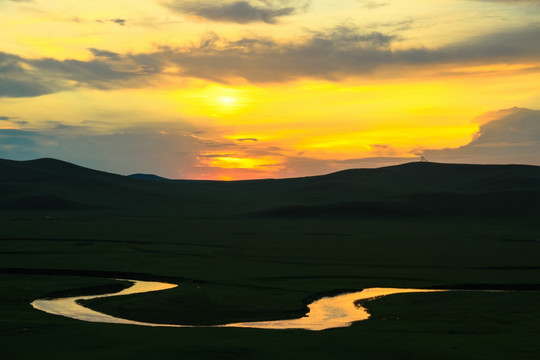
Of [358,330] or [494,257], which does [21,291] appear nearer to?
[358,330]

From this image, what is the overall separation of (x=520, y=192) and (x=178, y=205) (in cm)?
9815

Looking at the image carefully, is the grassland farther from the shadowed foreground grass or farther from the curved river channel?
the curved river channel

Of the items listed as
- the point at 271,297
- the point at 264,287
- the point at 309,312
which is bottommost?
the point at 309,312

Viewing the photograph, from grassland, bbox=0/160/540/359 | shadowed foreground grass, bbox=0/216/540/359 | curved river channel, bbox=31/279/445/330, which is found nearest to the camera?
shadowed foreground grass, bbox=0/216/540/359

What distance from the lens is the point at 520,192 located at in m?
182

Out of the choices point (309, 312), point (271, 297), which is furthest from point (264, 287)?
point (309, 312)

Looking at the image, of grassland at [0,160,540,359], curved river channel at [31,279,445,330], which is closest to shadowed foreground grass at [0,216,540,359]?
grassland at [0,160,540,359]

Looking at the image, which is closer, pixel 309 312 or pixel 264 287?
pixel 309 312

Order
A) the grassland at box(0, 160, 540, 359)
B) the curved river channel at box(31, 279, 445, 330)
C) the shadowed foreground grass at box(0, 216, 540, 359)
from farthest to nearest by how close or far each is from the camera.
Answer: the curved river channel at box(31, 279, 445, 330)
the grassland at box(0, 160, 540, 359)
the shadowed foreground grass at box(0, 216, 540, 359)

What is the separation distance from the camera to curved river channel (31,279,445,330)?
3378 cm

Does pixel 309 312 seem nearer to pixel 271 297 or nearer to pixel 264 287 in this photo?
pixel 271 297

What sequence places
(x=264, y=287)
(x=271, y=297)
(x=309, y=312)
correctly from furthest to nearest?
(x=264, y=287), (x=271, y=297), (x=309, y=312)

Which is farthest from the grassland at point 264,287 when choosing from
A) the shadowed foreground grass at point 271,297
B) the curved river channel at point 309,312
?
the curved river channel at point 309,312

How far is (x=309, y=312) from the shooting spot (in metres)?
37.9
